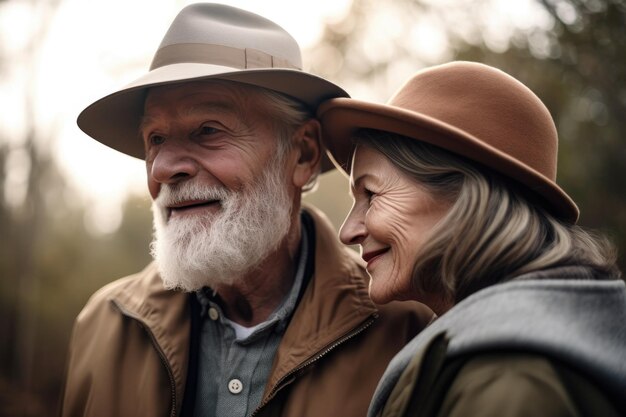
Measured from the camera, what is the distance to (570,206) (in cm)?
200

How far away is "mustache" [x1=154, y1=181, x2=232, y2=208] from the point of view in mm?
2586

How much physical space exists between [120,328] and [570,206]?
2167mm

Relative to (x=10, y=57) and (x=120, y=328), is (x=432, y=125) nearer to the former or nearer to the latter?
(x=120, y=328)

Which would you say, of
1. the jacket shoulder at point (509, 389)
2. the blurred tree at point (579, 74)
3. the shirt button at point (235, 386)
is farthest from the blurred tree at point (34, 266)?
the jacket shoulder at point (509, 389)

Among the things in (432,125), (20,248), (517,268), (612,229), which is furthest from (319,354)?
(20,248)

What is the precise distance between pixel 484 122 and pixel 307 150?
1117 mm

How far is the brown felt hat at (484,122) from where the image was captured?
1.90 meters

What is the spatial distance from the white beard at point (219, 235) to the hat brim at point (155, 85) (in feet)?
1.32

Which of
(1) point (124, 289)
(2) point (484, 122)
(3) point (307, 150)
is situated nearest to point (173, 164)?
(3) point (307, 150)

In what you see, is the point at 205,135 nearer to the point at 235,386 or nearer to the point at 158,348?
the point at 158,348

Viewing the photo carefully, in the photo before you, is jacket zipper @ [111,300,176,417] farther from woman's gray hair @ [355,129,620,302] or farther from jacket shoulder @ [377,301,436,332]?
woman's gray hair @ [355,129,620,302]

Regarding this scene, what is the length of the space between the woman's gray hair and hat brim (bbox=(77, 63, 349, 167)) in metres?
0.78

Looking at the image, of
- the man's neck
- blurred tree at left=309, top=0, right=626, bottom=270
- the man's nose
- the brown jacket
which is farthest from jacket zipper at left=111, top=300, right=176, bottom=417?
blurred tree at left=309, top=0, right=626, bottom=270

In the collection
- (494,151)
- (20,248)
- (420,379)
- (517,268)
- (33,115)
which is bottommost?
(20,248)
